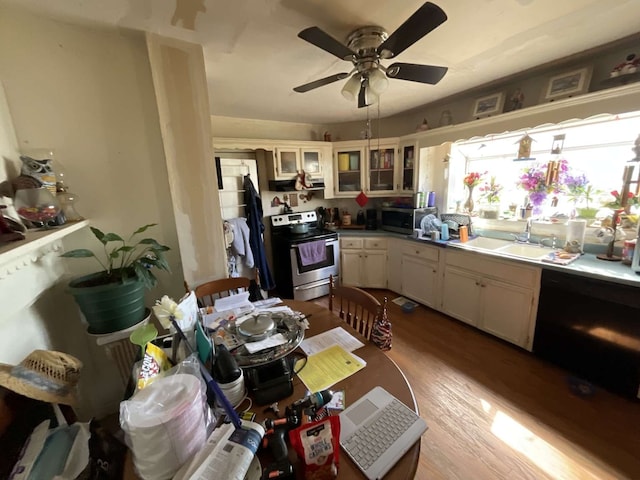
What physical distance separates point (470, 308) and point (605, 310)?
0.94 meters

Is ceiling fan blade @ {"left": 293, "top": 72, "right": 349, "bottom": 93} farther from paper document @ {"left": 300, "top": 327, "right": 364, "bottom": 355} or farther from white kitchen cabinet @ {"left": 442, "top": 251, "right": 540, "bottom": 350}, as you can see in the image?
white kitchen cabinet @ {"left": 442, "top": 251, "right": 540, "bottom": 350}

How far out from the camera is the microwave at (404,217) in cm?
310

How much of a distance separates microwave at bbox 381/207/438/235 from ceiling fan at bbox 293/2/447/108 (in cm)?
174

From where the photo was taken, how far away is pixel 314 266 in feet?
10.7

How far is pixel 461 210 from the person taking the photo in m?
3.14

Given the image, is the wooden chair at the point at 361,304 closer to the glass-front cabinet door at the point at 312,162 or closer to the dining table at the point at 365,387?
the dining table at the point at 365,387

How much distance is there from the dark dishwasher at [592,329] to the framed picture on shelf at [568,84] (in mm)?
1394

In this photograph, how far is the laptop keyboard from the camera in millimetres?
704

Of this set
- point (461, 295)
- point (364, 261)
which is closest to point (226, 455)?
point (461, 295)

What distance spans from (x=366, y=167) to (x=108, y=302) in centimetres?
307

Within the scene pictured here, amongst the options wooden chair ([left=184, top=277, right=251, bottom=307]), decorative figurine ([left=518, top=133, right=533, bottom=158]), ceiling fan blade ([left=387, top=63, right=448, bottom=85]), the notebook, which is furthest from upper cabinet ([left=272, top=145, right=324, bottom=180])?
the notebook

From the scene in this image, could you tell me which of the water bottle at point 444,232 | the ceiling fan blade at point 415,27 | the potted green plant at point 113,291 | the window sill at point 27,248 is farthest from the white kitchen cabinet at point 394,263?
the window sill at point 27,248

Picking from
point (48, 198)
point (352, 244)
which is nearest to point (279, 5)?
point (48, 198)

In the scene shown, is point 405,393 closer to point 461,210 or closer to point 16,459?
point 16,459
